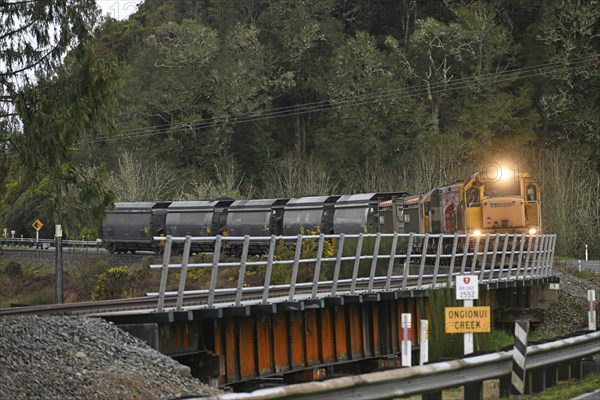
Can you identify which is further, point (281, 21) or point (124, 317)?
point (281, 21)

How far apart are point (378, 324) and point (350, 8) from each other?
252 ft

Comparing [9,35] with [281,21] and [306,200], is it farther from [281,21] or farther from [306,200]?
[281,21]

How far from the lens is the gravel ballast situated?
14.0 m

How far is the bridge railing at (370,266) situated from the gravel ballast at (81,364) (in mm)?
1148

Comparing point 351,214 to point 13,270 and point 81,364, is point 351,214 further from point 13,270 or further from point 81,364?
point 81,364

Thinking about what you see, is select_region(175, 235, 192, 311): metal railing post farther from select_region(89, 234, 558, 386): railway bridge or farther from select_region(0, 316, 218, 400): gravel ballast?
select_region(0, 316, 218, 400): gravel ballast

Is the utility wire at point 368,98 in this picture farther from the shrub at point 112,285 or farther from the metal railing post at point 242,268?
the metal railing post at point 242,268

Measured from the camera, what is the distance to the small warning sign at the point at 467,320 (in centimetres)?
1859

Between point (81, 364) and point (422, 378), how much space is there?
4.82 meters

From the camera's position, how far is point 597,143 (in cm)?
7538

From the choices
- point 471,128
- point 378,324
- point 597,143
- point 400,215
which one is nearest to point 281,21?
point 471,128

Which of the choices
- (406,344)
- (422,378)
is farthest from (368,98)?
(422,378)

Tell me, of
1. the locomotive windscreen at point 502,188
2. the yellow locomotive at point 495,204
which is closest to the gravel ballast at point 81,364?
the yellow locomotive at point 495,204

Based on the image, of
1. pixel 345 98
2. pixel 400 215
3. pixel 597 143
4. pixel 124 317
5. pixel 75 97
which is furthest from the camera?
pixel 345 98
